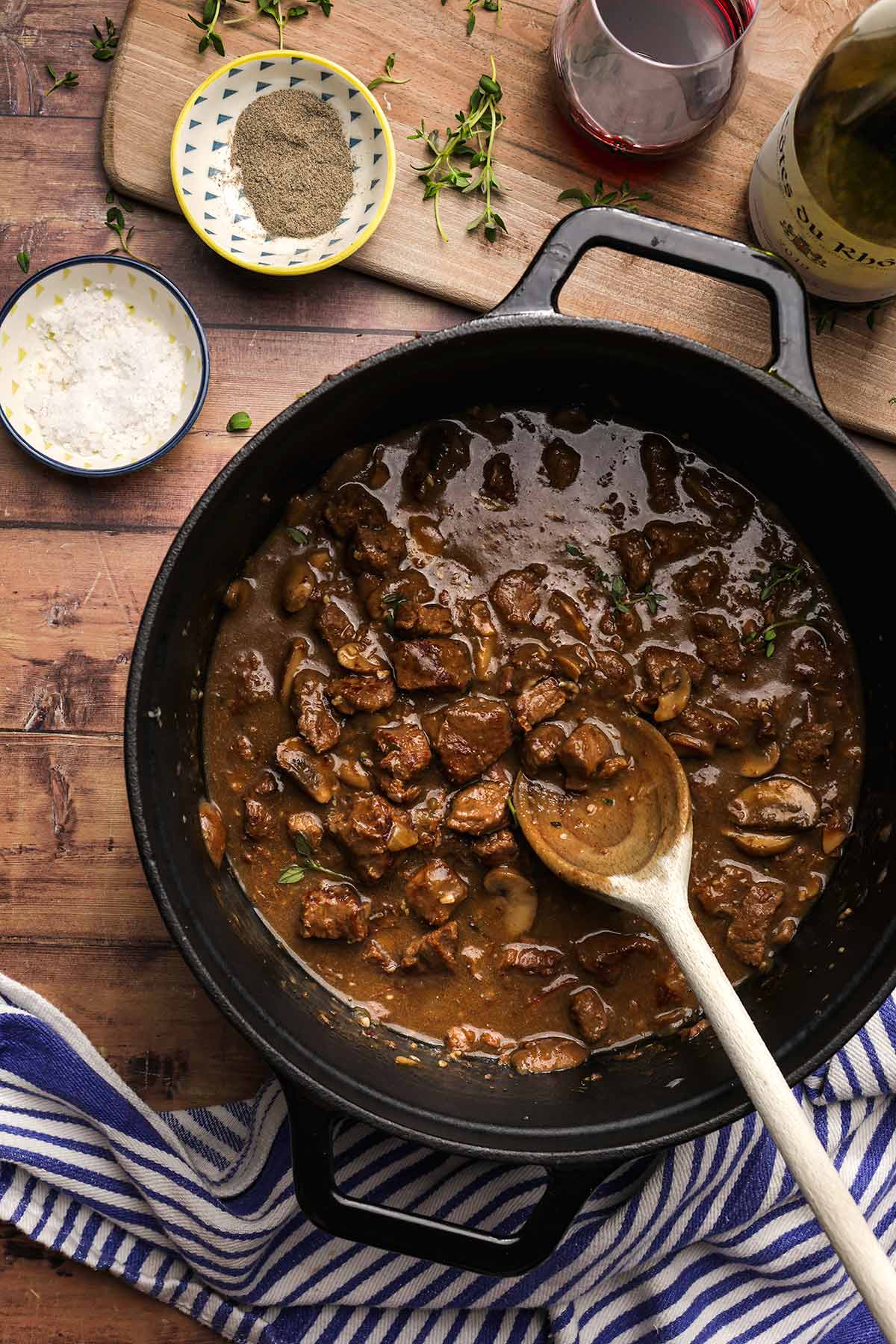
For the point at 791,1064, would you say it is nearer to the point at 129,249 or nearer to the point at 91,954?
the point at 91,954

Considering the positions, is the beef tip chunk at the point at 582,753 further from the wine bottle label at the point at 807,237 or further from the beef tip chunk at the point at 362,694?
the wine bottle label at the point at 807,237

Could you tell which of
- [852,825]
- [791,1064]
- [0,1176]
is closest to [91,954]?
[0,1176]

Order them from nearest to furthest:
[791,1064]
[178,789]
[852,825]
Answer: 1. [791,1064]
2. [178,789]
3. [852,825]

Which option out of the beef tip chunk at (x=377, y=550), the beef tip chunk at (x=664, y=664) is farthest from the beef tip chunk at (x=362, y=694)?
the beef tip chunk at (x=664, y=664)

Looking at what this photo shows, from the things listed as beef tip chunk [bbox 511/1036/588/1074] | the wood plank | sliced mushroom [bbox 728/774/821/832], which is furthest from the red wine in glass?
the wood plank

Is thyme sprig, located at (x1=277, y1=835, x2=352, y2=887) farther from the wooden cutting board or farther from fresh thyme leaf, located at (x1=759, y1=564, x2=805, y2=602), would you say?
the wooden cutting board

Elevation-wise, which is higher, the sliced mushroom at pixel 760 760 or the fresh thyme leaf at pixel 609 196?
the fresh thyme leaf at pixel 609 196
